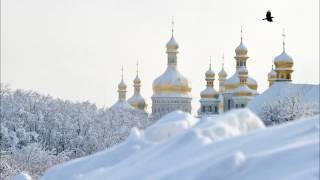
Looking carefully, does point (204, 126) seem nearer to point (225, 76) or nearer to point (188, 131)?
point (188, 131)

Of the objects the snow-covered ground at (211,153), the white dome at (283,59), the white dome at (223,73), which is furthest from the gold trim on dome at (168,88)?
the snow-covered ground at (211,153)

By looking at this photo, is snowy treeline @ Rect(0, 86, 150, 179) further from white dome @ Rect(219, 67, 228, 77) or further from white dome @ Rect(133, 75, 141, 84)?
white dome @ Rect(133, 75, 141, 84)

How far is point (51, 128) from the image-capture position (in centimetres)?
7625

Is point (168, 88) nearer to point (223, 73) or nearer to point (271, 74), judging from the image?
point (223, 73)

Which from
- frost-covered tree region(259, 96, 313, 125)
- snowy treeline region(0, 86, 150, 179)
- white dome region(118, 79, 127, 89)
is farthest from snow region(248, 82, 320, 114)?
white dome region(118, 79, 127, 89)

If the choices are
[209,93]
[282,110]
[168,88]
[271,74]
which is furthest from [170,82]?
[282,110]

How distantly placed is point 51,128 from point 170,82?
31.8m

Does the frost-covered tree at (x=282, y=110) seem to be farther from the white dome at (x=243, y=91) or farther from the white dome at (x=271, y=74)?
the white dome at (x=271, y=74)

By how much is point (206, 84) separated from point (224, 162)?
295ft

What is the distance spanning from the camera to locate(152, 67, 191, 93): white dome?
107m

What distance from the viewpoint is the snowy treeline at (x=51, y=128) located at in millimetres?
71062

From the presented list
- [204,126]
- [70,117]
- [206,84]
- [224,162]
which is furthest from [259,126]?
[206,84]

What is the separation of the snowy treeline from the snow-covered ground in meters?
45.0

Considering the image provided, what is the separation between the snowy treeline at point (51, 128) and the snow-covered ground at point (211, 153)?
45044 millimetres
